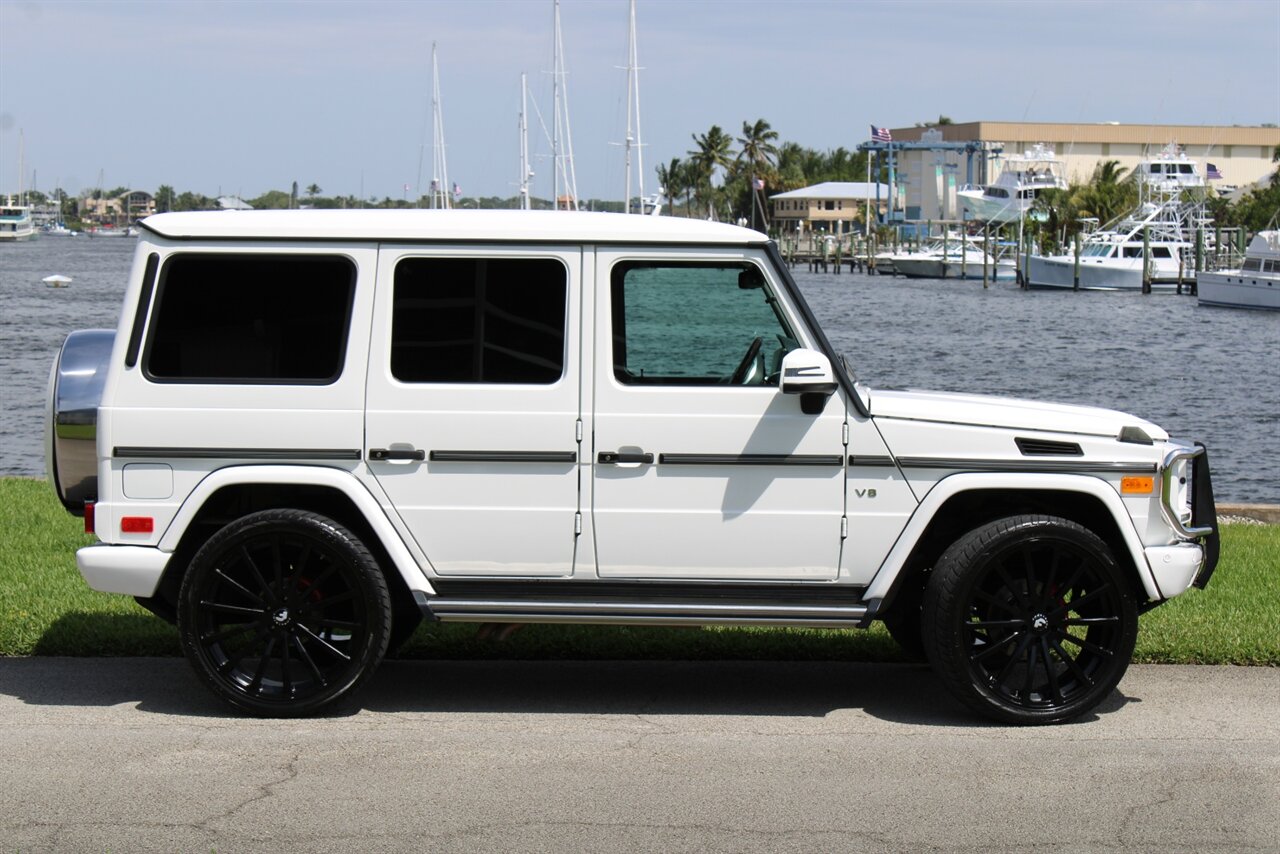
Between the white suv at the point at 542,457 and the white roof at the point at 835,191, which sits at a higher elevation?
the white roof at the point at 835,191

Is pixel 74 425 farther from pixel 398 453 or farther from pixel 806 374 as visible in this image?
pixel 806 374

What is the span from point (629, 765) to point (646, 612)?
0.67 metres

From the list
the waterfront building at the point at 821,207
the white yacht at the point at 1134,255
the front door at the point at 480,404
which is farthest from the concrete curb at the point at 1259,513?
the waterfront building at the point at 821,207

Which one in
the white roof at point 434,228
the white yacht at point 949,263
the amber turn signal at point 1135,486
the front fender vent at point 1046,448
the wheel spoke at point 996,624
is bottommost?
the wheel spoke at point 996,624

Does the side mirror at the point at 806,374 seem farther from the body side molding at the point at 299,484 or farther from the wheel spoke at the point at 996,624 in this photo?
the body side molding at the point at 299,484

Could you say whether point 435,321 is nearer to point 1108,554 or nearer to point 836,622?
point 836,622

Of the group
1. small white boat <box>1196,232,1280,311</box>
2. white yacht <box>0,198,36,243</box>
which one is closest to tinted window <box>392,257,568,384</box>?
small white boat <box>1196,232,1280,311</box>

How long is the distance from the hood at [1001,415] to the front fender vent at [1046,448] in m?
0.05

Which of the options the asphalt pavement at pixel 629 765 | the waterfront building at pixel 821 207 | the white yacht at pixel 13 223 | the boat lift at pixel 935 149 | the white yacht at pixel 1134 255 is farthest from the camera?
the white yacht at pixel 13 223

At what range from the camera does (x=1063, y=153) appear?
500 ft

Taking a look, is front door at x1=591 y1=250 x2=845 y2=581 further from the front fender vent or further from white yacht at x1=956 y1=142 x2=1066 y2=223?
white yacht at x1=956 y1=142 x2=1066 y2=223

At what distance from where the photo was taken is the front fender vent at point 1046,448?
632 centimetres

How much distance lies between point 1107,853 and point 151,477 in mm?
3827

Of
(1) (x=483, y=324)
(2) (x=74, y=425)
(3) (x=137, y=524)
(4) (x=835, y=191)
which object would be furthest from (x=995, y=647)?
(4) (x=835, y=191)
